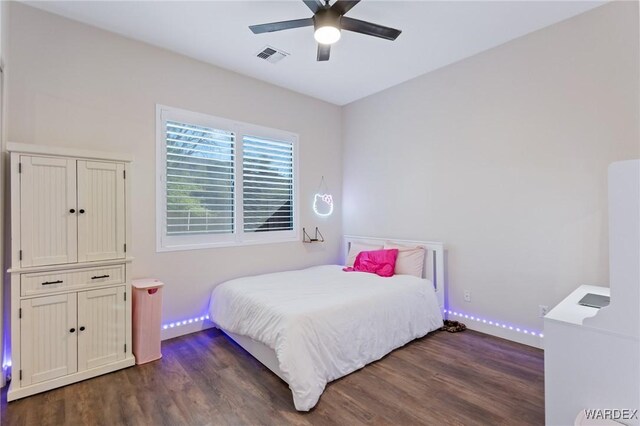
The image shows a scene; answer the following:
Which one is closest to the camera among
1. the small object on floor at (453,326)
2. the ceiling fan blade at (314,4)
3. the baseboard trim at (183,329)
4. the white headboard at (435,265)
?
the ceiling fan blade at (314,4)

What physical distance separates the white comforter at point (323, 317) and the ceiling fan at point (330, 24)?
6.94 feet

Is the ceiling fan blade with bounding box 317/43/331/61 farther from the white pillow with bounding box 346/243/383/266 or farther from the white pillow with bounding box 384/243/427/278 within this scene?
the white pillow with bounding box 346/243/383/266

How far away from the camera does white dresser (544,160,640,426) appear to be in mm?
1402

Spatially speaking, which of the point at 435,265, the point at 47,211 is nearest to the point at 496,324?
the point at 435,265

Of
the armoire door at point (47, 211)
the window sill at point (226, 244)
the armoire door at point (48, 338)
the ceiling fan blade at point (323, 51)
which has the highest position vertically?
the ceiling fan blade at point (323, 51)

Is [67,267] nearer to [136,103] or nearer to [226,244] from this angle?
[226,244]

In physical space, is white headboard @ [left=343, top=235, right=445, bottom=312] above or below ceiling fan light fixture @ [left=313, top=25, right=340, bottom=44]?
below

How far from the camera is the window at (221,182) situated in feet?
10.5

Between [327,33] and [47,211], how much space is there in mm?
2486

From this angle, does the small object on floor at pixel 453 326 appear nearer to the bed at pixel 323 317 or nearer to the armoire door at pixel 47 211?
the bed at pixel 323 317

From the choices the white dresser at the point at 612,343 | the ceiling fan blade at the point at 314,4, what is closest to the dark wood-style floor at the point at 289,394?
the white dresser at the point at 612,343

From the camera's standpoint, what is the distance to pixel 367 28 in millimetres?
2283

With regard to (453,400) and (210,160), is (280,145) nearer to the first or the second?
(210,160)

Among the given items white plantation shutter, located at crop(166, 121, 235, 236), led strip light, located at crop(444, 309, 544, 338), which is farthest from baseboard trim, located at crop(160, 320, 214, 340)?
led strip light, located at crop(444, 309, 544, 338)
